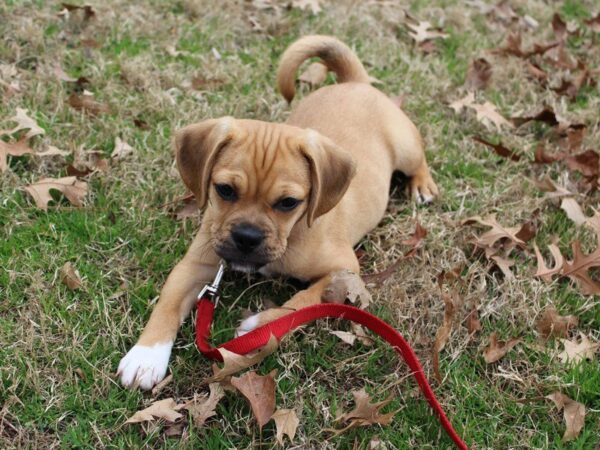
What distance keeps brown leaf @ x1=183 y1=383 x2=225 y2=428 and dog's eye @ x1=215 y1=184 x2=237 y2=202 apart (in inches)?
37.9

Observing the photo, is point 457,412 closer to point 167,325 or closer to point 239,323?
point 239,323

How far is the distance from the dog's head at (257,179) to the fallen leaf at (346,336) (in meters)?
0.51

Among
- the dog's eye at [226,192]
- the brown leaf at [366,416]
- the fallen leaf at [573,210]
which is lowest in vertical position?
the fallen leaf at [573,210]

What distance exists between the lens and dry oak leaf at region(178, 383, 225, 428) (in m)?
3.18

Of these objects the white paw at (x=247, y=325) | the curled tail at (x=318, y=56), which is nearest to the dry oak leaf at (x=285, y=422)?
the white paw at (x=247, y=325)

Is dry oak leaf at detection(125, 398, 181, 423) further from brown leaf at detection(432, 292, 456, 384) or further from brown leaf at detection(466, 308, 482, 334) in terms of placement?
brown leaf at detection(466, 308, 482, 334)

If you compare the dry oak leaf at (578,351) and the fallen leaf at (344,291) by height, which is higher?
the fallen leaf at (344,291)

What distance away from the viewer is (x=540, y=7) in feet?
27.8

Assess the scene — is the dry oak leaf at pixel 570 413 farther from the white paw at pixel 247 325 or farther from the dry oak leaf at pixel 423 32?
the dry oak leaf at pixel 423 32

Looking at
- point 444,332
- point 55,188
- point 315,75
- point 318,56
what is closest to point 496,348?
point 444,332

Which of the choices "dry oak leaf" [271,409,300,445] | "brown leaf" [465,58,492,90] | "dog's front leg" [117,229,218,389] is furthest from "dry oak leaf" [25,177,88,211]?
"brown leaf" [465,58,492,90]

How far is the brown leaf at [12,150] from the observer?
15.1 feet

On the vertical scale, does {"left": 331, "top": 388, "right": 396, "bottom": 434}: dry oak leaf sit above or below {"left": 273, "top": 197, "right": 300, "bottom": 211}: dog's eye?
below

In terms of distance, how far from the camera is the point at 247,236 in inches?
139
